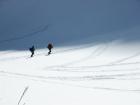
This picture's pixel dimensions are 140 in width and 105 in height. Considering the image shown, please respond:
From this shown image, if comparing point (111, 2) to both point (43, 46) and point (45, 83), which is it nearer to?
point (43, 46)

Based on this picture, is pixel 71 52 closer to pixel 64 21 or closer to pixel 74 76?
pixel 74 76

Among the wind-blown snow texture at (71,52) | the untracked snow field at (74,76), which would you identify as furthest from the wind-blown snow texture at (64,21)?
the untracked snow field at (74,76)

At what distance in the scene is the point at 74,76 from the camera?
17.6 metres

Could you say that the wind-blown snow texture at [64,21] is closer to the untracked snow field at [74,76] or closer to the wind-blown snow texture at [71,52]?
the wind-blown snow texture at [71,52]

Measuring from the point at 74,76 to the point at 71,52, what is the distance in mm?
5542

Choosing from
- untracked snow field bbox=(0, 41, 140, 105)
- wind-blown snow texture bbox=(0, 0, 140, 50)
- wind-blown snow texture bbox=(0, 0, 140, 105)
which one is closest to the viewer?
untracked snow field bbox=(0, 41, 140, 105)

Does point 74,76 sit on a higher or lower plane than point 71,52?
lower

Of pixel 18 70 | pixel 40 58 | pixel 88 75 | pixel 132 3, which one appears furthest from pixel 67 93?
pixel 132 3

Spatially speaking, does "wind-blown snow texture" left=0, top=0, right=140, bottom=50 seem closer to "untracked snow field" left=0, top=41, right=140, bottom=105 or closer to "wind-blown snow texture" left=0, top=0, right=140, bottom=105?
"wind-blown snow texture" left=0, top=0, right=140, bottom=105

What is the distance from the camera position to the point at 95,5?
104 feet

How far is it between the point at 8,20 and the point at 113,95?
2137cm

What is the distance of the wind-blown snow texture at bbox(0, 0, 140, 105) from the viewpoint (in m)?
14.4

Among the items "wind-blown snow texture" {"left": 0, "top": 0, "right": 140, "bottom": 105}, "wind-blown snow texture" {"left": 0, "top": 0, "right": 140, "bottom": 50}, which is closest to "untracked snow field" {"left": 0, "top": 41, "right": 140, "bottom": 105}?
"wind-blown snow texture" {"left": 0, "top": 0, "right": 140, "bottom": 105}

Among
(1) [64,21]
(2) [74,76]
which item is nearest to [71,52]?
(2) [74,76]
